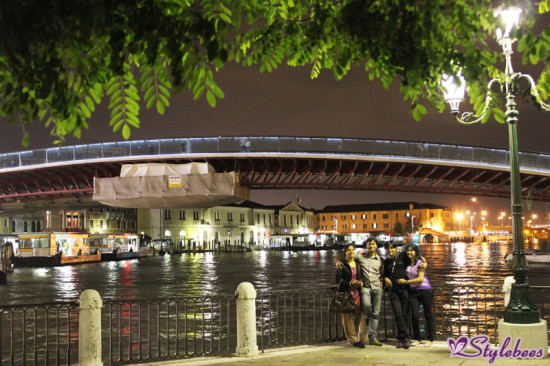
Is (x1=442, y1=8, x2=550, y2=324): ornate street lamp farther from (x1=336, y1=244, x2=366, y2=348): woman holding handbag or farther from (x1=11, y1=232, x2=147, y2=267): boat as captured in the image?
(x1=11, y1=232, x2=147, y2=267): boat

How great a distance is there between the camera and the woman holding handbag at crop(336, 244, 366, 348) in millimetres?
9445

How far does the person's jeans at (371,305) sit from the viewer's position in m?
9.54

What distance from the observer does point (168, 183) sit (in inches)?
1607

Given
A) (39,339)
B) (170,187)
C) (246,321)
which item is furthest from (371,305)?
(170,187)

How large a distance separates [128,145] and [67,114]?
1614 inches

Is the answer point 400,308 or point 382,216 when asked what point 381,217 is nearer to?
point 382,216

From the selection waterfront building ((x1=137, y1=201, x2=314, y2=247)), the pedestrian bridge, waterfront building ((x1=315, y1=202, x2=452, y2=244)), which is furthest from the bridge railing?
waterfront building ((x1=315, y1=202, x2=452, y2=244))

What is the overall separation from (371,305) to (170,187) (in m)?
32.3

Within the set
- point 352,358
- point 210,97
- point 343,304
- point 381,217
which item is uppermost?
point 210,97

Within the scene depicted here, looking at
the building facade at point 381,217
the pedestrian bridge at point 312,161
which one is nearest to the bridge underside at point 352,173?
the pedestrian bridge at point 312,161

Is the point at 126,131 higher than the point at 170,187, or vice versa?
the point at 170,187

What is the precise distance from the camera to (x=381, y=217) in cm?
17325

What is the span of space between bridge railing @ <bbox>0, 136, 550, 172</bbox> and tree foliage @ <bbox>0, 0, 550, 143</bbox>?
1426 inches

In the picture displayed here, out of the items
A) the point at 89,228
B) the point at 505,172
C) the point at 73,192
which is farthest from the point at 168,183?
the point at 89,228
